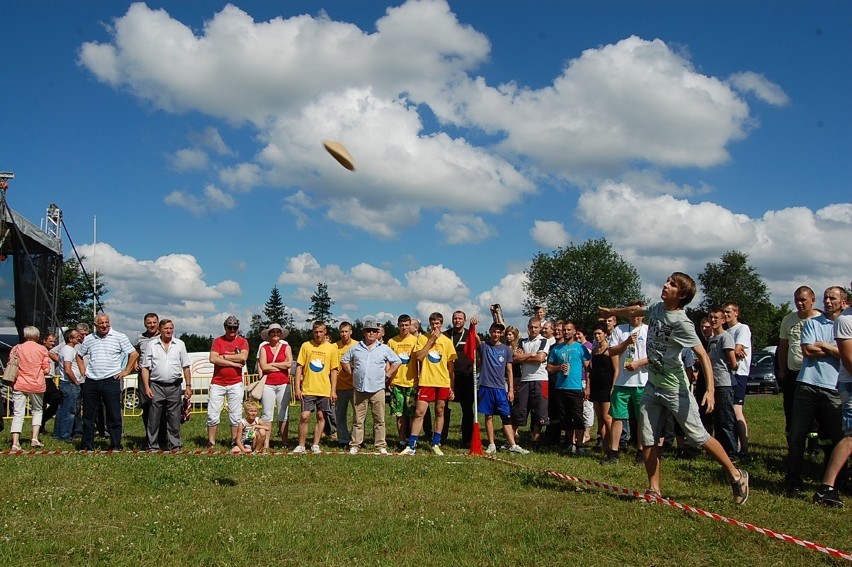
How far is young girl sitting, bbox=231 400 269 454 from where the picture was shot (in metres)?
10.9

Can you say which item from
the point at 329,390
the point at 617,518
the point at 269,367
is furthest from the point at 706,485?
the point at 269,367

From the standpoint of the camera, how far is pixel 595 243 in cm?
8331

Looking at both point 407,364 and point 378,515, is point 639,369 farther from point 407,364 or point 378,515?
point 378,515

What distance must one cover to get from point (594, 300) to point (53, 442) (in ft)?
238

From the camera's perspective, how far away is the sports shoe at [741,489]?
6.60 m

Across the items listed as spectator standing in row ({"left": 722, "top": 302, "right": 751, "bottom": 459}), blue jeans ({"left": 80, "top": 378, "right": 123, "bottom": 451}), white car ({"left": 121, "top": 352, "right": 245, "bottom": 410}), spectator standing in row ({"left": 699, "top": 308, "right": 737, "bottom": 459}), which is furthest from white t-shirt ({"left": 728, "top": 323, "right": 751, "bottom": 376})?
white car ({"left": 121, "top": 352, "right": 245, "bottom": 410})

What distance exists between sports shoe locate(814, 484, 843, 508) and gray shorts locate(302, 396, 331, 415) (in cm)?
677

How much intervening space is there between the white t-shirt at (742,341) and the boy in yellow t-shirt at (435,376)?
3.91 metres

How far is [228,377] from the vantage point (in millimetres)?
11094

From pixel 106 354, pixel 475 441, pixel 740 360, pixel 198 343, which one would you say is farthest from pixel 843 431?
pixel 198 343

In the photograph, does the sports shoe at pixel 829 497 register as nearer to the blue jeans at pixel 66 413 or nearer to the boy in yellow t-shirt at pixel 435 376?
the boy in yellow t-shirt at pixel 435 376

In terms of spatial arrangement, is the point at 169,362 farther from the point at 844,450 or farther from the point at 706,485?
the point at 844,450

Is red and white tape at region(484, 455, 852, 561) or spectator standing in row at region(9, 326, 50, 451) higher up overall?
spectator standing in row at region(9, 326, 50, 451)

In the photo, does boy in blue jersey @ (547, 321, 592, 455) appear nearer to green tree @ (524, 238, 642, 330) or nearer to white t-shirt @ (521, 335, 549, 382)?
white t-shirt @ (521, 335, 549, 382)
